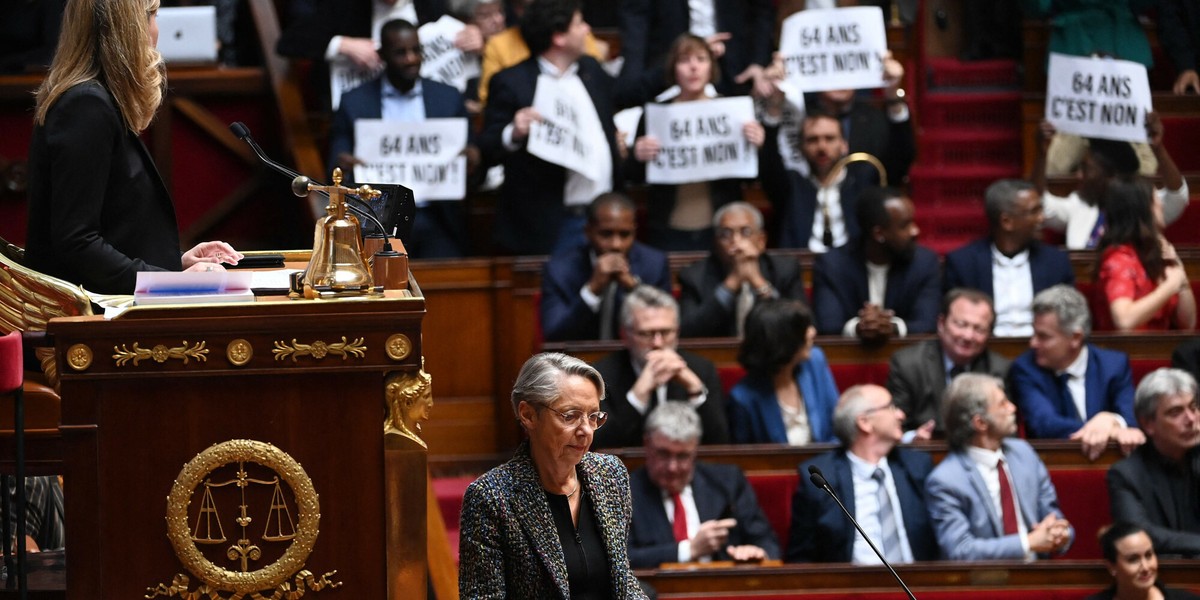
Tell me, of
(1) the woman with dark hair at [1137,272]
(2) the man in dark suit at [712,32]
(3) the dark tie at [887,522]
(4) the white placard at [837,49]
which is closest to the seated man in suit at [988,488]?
(3) the dark tie at [887,522]

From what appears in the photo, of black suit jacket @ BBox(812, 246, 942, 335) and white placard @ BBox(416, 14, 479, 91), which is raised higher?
white placard @ BBox(416, 14, 479, 91)

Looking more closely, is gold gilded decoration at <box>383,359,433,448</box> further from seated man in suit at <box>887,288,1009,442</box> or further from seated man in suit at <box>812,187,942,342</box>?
seated man in suit at <box>812,187,942,342</box>

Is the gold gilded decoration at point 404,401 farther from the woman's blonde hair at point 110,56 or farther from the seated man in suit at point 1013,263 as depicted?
the seated man in suit at point 1013,263

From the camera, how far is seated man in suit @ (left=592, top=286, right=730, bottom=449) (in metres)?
4.84

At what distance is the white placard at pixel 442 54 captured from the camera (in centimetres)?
627

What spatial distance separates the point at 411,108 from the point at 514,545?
3.61m

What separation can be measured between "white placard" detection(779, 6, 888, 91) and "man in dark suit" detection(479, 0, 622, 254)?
79cm

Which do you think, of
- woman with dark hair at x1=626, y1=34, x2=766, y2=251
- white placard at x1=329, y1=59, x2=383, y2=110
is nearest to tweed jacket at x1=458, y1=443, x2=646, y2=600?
woman with dark hair at x1=626, y1=34, x2=766, y2=251

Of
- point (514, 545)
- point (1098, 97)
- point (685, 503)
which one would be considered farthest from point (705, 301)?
point (514, 545)

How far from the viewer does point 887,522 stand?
4.59 metres

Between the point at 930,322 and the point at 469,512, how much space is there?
325 centimetres

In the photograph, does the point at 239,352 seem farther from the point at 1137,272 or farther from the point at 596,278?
the point at 1137,272

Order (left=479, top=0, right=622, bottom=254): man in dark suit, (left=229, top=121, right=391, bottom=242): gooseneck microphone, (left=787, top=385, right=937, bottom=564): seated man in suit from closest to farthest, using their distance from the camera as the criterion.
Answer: (left=229, top=121, right=391, bottom=242): gooseneck microphone
(left=787, top=385, right=937, bottom=564): seated man in suit
(left=479, top=0, right=622, bottom=254): man in dark suit

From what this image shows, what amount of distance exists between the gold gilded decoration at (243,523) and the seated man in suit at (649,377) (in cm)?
267
